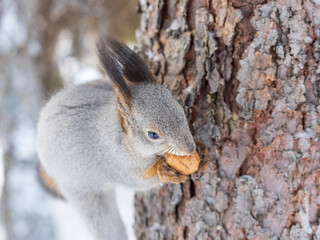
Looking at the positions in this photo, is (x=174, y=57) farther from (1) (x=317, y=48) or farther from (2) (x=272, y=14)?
(1) (x=317, y=48)

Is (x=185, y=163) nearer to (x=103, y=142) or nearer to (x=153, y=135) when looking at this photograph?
(x=153, y=135)

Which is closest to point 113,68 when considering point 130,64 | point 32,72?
point 130,64

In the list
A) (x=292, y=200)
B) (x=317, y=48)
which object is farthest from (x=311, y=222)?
(x=317, y=48)

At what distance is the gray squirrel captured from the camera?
42.3 inches

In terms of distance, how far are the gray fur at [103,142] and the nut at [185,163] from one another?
5 cm

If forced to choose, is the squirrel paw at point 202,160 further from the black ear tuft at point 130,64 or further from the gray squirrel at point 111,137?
the black ear tuft at point 130,64

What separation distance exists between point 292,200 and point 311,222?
0.29 ft

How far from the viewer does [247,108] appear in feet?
3.67

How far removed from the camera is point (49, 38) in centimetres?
301

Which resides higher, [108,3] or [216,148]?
[108,3]

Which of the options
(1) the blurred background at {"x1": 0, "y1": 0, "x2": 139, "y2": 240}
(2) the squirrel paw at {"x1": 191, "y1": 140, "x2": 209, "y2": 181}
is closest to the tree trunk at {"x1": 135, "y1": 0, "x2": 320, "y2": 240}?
(2) the squirrel paw at {"x1": 191, "y1": 140, "x2": 209, "y2": 181}

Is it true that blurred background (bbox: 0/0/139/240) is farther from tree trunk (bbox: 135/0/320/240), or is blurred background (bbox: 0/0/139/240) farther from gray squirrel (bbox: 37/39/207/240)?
tree trunk (bbox: 135/0/320/240)

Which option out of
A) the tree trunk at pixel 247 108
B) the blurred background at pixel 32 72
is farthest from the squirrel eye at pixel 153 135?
A: the blurred background at pixel 32 72

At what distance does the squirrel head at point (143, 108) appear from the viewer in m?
1.05
